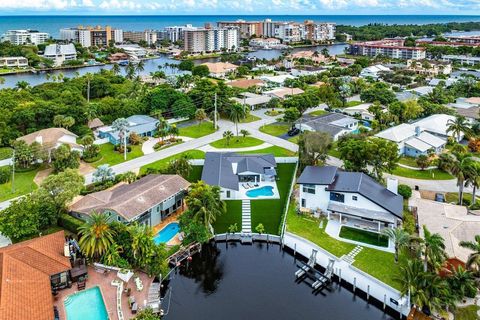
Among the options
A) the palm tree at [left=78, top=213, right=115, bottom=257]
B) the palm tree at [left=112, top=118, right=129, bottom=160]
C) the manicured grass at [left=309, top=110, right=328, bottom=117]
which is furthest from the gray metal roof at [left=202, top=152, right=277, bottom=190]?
the manicured grass at [left=309, top=110, right=328, bottom=117]

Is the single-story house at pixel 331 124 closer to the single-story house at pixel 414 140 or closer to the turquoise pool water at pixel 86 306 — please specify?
the single-story house at pixel 414 140

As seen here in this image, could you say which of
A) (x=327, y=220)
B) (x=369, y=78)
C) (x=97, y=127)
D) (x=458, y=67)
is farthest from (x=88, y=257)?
(x=458, y=67)

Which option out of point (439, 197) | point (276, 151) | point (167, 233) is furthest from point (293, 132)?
point (167, 233)

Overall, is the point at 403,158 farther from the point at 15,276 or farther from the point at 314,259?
the point at 15,276

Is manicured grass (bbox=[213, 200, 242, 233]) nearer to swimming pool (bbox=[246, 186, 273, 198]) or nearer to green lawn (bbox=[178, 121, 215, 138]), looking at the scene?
swimming pool (bbox=[246, 186, 273, 198])

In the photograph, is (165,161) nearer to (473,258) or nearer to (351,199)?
(351,199)
